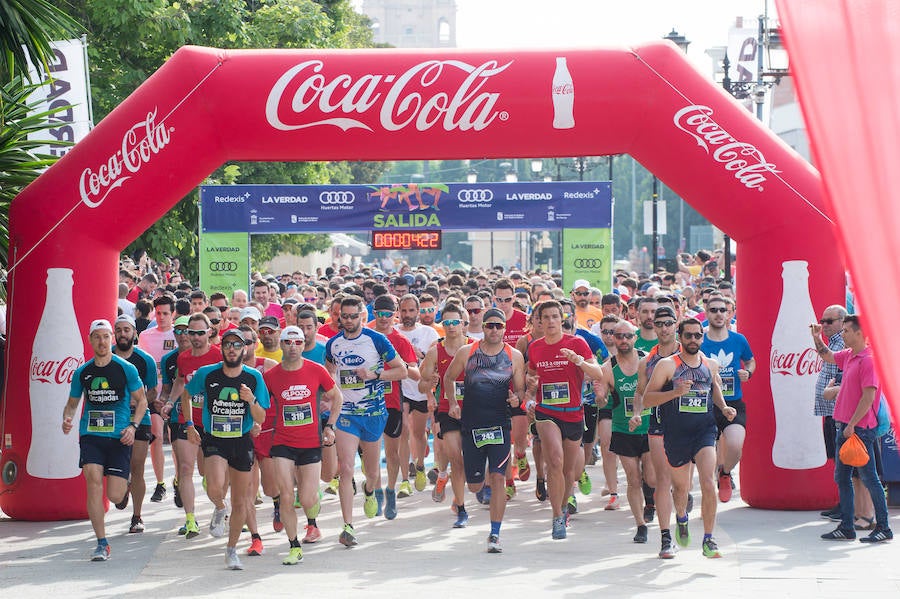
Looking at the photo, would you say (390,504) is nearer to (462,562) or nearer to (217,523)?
(217,523)

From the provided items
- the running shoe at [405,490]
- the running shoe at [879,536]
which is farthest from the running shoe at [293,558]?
the running shoe at [879,536]

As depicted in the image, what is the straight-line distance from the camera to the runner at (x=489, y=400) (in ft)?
33.0

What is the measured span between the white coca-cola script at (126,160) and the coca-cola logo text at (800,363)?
5.73 meters

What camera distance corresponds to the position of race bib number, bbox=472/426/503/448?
10055 mm

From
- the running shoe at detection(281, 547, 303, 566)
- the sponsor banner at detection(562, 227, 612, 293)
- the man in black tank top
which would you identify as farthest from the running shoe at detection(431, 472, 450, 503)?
the sponsor banner at detection(562, 227, 612, 293)

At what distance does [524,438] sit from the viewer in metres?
12.3

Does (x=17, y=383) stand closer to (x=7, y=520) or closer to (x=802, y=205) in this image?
(x=7, y=520)

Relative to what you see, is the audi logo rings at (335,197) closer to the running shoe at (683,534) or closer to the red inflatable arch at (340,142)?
the red inflatable arch at (340,142)

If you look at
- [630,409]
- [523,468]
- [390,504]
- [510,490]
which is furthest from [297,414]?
[523,468]

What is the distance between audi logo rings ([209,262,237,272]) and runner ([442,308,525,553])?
1145cm

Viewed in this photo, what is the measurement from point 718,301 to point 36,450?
6062 mm

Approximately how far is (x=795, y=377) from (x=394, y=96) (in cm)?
433

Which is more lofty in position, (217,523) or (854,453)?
(854,453)

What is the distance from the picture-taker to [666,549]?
30.9 feet
